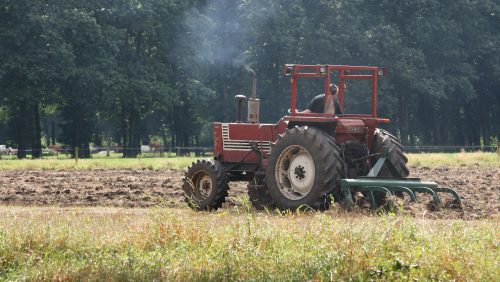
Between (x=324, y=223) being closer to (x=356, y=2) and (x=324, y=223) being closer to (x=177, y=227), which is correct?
(x=177, y=227)

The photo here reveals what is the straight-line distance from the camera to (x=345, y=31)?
5838cm

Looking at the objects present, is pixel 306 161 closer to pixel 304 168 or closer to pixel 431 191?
pixel 304 168

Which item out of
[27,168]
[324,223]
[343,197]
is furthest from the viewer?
[27,168]

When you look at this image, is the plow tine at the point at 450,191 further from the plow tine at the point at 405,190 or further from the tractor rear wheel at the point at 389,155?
the tractor rear wheel at the point at 389,155

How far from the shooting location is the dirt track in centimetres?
1617

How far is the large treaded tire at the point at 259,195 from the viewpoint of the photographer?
16.5 meters

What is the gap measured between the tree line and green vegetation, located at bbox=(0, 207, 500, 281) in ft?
126

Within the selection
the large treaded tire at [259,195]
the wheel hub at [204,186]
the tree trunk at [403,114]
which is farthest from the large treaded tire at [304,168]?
the tree trunk at [403,114]

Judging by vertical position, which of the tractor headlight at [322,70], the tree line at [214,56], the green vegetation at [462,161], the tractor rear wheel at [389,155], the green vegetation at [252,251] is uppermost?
the tree line at [214,56]

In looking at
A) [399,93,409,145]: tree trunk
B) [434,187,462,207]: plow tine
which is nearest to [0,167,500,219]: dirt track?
[434,187,462,207]: plow tine

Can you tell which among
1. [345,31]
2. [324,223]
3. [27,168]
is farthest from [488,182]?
[345,31]

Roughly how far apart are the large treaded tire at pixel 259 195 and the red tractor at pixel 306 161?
0.06 ft

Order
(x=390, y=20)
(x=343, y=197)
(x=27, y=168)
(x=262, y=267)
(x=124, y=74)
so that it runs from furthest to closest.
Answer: (x=390, y=20)
(x=124, y=74)
(x=27, y=168)
(x=343, y=197)
(x=262, y=267)

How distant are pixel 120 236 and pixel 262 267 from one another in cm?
231
